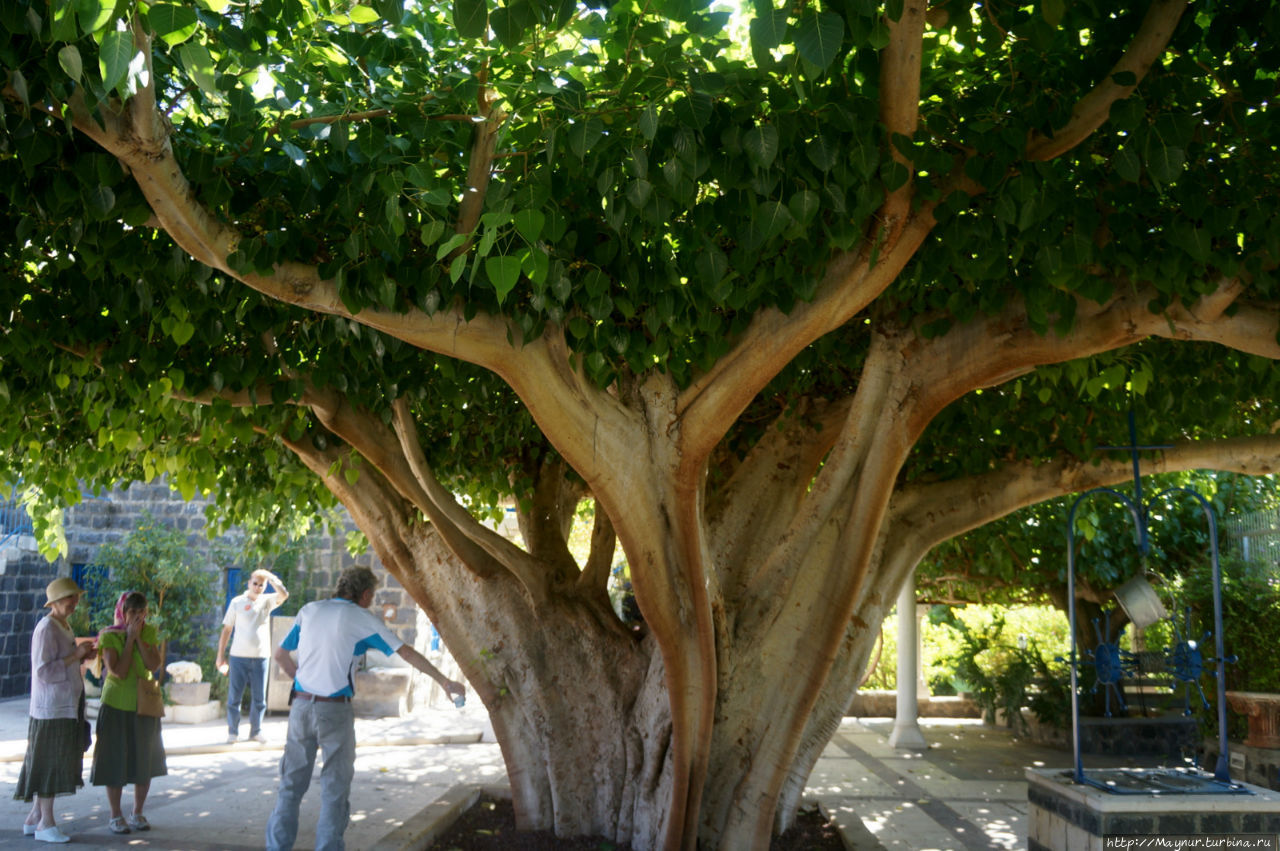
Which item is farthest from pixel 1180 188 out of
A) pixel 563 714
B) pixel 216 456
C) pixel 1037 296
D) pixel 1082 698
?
pixel 1082 698

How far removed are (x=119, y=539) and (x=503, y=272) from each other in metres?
14.3

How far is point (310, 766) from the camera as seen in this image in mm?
5035

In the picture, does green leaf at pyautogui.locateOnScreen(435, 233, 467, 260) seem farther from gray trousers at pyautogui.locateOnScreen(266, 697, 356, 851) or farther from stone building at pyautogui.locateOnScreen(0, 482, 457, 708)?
stone building at pyautogui.locateOnScreen(0, 482, 457, 708)

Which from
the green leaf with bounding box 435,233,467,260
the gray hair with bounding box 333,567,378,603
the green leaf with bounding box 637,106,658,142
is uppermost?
the green leaf with bounding box 637,106,658,142

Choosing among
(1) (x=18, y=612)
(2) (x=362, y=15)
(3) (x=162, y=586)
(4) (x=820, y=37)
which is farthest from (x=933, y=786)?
(1) (x=18, y=612)

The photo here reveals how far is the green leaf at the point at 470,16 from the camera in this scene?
7.13 ft

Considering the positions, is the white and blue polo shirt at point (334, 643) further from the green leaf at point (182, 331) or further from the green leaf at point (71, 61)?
the green leaf at point (71, 61)

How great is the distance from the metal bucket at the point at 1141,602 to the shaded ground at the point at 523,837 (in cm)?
232

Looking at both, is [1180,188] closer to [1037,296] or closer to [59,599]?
[1037,296]

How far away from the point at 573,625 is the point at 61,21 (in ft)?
14.6

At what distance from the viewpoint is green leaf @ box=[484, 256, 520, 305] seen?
232 cm

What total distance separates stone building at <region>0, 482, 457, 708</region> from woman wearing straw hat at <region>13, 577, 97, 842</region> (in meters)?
6.79

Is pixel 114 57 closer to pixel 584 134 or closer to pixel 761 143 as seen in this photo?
pixel 584 134

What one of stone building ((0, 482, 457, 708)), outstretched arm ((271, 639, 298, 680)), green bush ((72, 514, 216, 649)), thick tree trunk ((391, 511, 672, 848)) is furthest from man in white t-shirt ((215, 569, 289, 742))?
outstretched arm ((271, 639, 298, 680))
